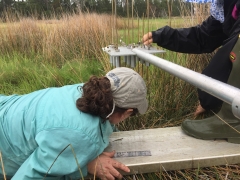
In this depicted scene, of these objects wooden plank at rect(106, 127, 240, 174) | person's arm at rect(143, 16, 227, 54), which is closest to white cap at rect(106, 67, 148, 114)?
wooden plank at rect(106, 127, 240, 174)

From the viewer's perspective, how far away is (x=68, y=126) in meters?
1.05

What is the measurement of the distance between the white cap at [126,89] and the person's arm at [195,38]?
0.63 m

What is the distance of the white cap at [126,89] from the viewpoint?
1.13 m

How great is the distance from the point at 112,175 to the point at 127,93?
353mm

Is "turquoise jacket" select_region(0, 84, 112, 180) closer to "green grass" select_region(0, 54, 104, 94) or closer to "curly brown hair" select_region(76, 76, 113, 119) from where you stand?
"curly brown hair" select_region(76, 76, 113, 119)

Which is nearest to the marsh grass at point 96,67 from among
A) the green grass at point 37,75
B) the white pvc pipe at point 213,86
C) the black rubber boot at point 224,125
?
the green grass at point 37,75

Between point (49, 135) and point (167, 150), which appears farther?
point (167, 150)

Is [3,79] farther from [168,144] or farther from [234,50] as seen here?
[234,50]

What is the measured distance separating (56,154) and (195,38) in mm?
1176

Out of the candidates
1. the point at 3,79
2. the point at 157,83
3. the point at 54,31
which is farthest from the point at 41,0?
the point at 157,83

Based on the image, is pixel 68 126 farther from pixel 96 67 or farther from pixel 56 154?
pixel 96 67

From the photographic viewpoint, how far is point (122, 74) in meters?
1.16

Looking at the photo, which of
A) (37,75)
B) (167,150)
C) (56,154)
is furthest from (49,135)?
(37,75)

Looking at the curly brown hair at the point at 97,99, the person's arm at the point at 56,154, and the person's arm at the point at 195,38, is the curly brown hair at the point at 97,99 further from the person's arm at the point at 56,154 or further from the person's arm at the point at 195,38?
the person's arm at the point at 195,38
